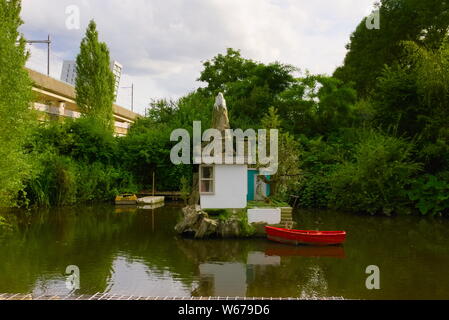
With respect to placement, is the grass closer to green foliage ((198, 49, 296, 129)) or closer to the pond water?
the pond water

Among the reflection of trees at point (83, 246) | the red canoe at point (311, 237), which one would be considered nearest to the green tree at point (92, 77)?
the reflection of trees at point (83, 246)

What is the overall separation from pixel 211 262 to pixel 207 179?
5.49m

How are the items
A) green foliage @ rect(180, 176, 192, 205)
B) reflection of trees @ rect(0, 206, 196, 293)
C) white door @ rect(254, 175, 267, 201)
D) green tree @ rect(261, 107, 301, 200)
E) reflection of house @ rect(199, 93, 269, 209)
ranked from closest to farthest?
reflection of trees @ rect(0, 206, 196, 293) → reflection of house @ rect(199, 93, 269, 209) → green tree @ rect(261, 107, 301, 200) → white door @ rect(254, 175, 267, 201) → green foliage @ rect(180, 176, 192, 205)

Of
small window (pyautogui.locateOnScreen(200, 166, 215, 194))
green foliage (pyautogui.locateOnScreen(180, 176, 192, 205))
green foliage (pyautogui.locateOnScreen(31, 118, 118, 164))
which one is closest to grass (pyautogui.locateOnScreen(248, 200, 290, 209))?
small window (pyautogui.locateOnScreen(200, 166, 215, 194))

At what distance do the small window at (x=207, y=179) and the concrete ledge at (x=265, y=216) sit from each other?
79.4 inches

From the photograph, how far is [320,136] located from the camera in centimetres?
3594

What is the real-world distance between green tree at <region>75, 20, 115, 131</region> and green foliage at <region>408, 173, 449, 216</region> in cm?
2902

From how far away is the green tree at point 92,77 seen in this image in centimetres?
4512

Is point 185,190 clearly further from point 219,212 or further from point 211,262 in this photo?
point 211,262

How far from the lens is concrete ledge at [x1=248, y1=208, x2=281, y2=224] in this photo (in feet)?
63.6

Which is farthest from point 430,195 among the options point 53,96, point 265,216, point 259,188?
point 53,96

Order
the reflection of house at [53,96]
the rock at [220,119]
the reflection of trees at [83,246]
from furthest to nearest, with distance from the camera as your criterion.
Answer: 1. the reflection of house at [53,96]
2. the rock at [220,119]
3. the reflection of trees at [83,246]

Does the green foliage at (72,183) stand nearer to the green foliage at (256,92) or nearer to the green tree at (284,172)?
the green foliage at (256,92)

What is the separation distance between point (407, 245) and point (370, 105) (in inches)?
685
